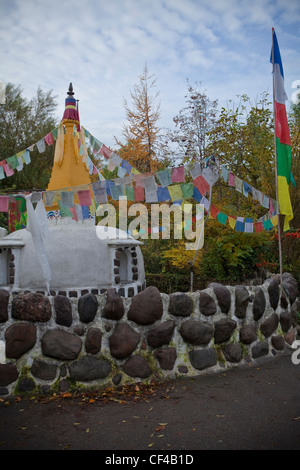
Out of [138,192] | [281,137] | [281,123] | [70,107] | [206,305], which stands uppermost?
[70,107]

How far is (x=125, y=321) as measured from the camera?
4.96 m

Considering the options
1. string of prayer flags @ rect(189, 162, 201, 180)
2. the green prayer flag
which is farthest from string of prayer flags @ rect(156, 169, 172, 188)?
the green prayer flag

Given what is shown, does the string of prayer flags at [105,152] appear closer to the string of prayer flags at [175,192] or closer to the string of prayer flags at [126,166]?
the string of prayer flags at [126,166]

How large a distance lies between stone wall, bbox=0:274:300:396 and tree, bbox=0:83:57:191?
62.2 ft

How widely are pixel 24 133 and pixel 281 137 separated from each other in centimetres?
1984

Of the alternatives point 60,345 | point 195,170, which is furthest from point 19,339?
point 195,170

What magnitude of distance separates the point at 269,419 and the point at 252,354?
77.1 inches

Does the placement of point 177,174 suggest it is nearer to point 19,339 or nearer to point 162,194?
point 162,194

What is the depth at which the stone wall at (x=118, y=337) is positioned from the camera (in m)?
4.56

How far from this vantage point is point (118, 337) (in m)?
4.83

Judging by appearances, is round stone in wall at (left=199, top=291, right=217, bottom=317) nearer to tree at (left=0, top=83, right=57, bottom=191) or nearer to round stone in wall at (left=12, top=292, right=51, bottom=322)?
round stone in wall at (left=12, top=292, right=51, bottom=322)

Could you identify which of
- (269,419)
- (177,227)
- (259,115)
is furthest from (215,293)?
(259,115)

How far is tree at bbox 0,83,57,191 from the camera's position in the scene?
22.3 meters
